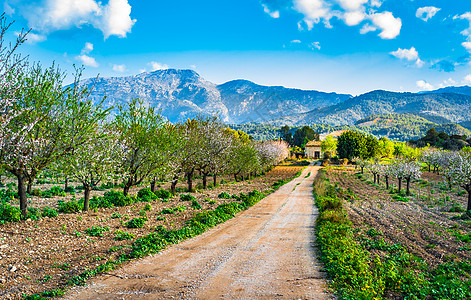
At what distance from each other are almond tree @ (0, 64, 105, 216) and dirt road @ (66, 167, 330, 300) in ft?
24.3

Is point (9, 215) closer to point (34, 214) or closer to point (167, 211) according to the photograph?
point (34, 214)

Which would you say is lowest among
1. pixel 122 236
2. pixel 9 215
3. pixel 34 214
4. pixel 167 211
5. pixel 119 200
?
pixel 167 211

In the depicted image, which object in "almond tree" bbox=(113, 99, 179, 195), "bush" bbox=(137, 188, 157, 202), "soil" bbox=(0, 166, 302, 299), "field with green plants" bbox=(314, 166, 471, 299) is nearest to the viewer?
"soil" bbox=(0, 166, 302, 299)

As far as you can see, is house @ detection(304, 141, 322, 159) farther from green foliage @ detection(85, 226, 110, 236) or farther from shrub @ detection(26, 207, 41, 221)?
shrub @ detection(26, 207, 41, 221)

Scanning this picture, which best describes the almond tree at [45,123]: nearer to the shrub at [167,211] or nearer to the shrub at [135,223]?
the shrub at [135,223]

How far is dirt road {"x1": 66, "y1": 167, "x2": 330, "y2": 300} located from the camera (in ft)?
26.2

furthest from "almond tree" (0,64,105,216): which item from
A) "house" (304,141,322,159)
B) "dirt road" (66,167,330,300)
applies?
"house" (304,141,322,159)

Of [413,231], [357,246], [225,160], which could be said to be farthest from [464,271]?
[225,160]

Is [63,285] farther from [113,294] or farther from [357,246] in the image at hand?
[357,246]

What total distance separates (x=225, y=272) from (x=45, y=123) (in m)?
10.8

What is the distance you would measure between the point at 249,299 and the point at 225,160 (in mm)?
32542

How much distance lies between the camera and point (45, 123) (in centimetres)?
1286

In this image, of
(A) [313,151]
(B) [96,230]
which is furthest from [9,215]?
(A) [313,151]

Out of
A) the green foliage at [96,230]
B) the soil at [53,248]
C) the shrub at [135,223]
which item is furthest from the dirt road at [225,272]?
the green foliage at [96,230]
